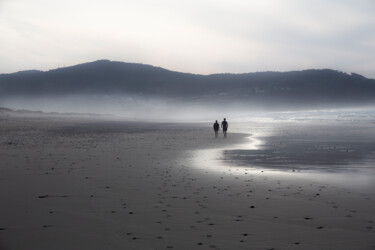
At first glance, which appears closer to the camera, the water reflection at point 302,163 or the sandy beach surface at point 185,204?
the sandy beach surface at point 185,204

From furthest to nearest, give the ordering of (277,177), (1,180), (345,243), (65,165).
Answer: (65,165), (277,177), (1,180), (345,243)

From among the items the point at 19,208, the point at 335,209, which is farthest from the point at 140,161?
the point at 335,209

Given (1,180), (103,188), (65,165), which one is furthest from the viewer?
(65,165)

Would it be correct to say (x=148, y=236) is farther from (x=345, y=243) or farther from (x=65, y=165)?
(x=65, y=165)

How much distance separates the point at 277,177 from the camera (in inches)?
499

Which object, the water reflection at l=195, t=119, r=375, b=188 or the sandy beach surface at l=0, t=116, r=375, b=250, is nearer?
the sandy beach surface at l=0, t=116, r=375, b=250

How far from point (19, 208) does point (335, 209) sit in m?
6.81

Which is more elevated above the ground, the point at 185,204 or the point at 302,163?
the point at 302,163

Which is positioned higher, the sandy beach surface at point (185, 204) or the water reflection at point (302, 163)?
the water reflection at point (302, 163)

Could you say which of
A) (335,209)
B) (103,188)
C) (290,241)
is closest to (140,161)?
(103,188)

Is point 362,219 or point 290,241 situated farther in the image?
point 362,219

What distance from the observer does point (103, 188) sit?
1070 centimetres

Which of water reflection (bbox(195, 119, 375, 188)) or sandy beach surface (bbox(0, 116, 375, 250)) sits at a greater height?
water reflection (bbox(195, 119, 375, 188))

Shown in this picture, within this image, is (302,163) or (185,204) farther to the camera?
(302,163)
